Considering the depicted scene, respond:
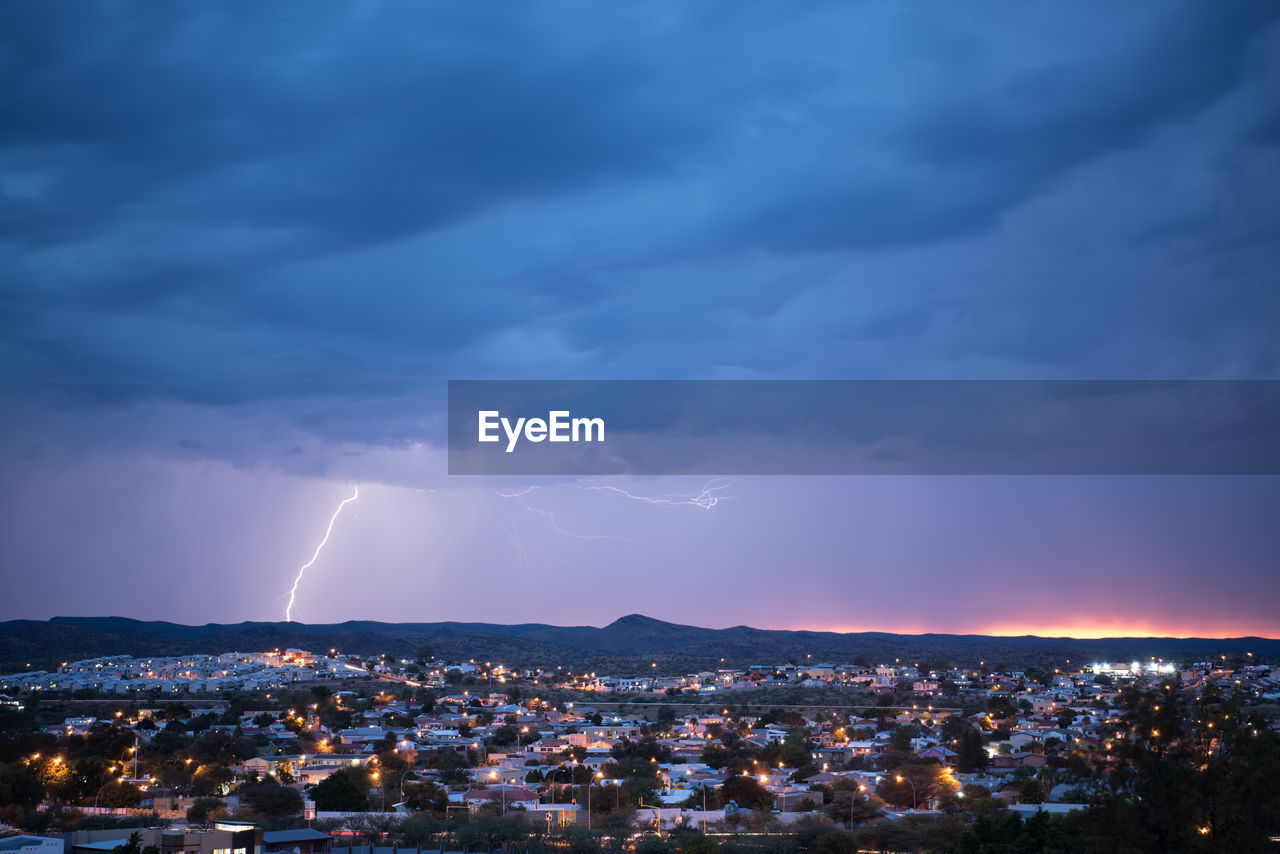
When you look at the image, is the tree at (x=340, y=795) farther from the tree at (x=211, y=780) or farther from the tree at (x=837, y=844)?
the tree at (x=837, y=844)

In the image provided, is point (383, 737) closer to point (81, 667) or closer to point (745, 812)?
point (745, 812)

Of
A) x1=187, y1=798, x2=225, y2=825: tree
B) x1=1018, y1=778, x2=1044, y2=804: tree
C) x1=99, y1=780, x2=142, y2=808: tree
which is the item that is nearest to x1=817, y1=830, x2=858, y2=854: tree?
x1=1018, y1=778, x2=1044, y2=804: tree

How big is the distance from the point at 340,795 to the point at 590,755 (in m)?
11.7

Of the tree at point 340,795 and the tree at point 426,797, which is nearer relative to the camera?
the tree at point 340,795

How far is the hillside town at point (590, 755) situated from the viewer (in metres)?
22.5

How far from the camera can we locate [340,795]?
2883 centimetres

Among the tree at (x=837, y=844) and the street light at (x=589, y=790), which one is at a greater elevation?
the tree at (x=837, y=844)

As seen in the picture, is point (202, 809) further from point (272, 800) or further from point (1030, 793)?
point (1030, 793)

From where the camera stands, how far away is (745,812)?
27.0 meters

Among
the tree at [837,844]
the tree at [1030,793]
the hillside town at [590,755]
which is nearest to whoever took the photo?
the tree at [837,844]

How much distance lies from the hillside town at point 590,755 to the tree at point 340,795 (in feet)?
0.24

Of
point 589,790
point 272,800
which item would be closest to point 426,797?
point 272,800

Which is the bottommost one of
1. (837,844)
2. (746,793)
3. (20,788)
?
(746,793)

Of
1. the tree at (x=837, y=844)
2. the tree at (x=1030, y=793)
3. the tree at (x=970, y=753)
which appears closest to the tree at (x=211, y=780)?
the tree at (x=837, y=844)
